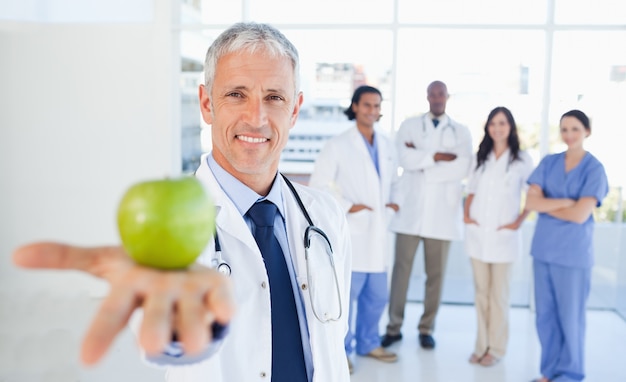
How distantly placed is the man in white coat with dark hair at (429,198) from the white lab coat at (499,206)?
258 millimetres

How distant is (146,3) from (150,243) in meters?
4.73

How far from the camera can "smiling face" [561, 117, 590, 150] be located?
10.1 feet

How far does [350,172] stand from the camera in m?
3.44

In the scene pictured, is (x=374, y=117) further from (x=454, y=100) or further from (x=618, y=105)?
(x=618, y=105)

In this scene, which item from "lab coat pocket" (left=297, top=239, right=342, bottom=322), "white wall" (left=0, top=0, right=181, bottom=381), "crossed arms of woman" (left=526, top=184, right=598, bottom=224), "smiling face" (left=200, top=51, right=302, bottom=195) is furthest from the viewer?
"white wall" (left=0, top=0, right=181, bottom=381)

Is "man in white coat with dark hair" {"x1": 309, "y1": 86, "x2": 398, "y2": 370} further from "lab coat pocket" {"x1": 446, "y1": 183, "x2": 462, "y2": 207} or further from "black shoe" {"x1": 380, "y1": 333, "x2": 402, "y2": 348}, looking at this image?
"lab coat pocket" {"x1": 446, "y1": 183, "x2": 462, "y2": 207}

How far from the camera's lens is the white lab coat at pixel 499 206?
11.3ft

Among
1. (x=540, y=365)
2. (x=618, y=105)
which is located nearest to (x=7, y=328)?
(x=540, y=365)

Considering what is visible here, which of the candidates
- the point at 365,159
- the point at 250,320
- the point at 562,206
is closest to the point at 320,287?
the point at 250,320

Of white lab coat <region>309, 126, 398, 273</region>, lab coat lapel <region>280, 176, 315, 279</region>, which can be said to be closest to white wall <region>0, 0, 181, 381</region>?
white lab coat <region>309, 126, 398, 273</region>

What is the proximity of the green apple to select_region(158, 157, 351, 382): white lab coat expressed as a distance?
0.55 meters

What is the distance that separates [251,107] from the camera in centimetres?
109

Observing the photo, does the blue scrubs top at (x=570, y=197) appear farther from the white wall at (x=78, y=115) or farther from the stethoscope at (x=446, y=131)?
the white wall at (x=78, y=115)

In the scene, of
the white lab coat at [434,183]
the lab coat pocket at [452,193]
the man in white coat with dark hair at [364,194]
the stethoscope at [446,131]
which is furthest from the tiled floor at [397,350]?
the stethoscope at [446,131]
